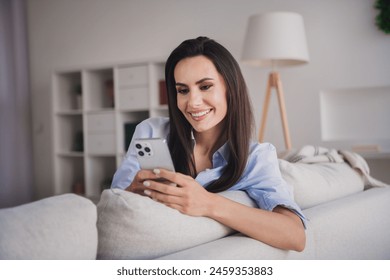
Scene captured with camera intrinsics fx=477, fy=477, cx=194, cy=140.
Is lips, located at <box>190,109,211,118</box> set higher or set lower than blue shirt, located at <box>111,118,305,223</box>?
higher

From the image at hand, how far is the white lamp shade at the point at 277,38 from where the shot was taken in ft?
9.69

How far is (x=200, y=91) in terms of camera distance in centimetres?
117

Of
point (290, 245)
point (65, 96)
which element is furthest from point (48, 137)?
point (290, 245)

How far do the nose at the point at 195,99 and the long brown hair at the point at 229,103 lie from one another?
0.08 metres

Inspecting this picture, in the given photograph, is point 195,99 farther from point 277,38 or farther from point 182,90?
point 277,38

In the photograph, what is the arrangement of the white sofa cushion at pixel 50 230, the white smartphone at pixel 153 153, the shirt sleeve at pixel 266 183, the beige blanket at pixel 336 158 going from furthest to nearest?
the beige blanket at pixel 336 158 < the shirt sleeve at pixel 266 183 < the white smartphone at pixel 153 153 < the white sofa cushion at pixel 50 230

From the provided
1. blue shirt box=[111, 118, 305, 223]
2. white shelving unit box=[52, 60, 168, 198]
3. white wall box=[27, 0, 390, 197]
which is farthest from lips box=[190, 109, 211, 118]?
white shelving unit box=[52, 60, 168, 198]

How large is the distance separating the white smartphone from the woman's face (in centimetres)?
28

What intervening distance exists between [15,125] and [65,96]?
619 millimetres

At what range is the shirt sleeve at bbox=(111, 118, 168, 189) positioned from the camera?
4.36ft

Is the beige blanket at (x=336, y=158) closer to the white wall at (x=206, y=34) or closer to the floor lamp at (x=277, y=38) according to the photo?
the floor lamp at (x=277, y=38)

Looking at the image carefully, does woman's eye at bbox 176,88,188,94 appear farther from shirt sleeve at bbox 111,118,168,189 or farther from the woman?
shirt sleeve at bbox 111,118,168,189

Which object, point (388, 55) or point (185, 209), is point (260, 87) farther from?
point (185, 209)

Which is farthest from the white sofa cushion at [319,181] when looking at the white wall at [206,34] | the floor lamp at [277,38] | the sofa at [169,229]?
the white wall at [206,34]
